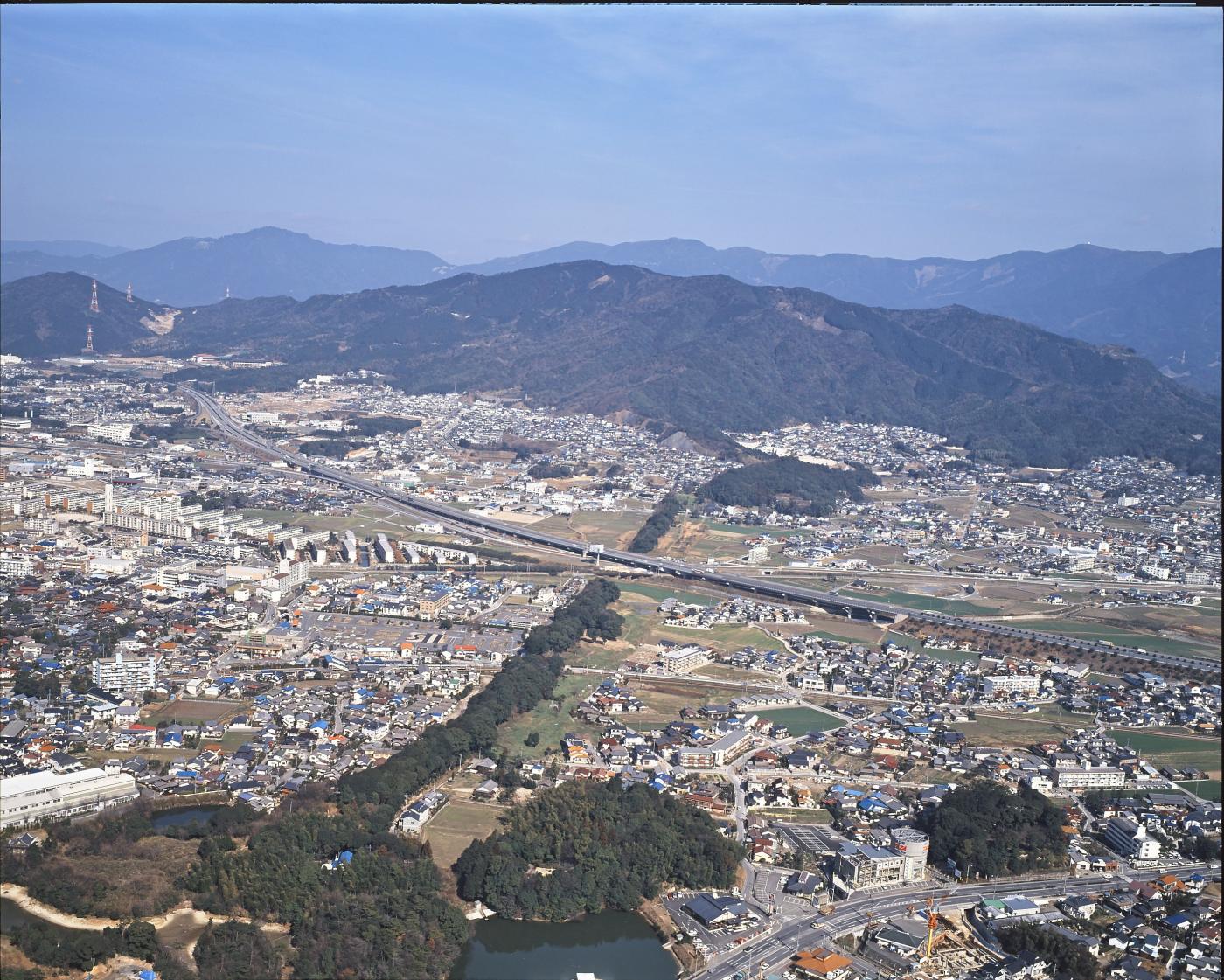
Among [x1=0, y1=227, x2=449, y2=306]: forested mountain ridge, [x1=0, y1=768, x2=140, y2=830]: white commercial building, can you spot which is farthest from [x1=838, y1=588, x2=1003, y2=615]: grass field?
[x1=0, y1=227, x2=449, y2=306]: forested mountain ridge

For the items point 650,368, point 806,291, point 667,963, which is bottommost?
point 667,963

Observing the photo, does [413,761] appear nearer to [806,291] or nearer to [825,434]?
[825,434]

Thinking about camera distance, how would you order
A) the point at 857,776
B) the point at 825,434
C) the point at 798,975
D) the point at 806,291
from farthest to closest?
the point at 806,291, the point at 825,434, the point at 857,776, the point at 798,975

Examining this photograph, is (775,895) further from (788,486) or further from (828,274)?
(828,274)

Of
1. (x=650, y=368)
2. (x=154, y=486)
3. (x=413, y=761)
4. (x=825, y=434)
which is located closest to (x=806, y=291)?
(x=650, y=368)

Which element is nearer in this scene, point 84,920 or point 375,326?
point 84,920

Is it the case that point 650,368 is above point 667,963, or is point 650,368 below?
above
